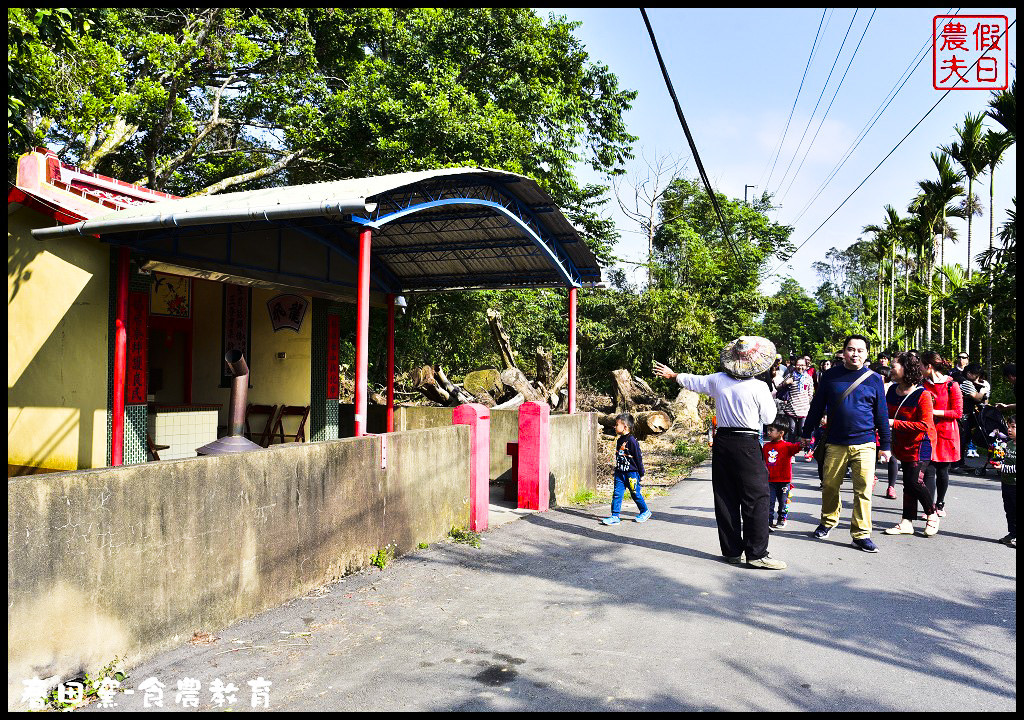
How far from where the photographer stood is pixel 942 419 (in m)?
7.83

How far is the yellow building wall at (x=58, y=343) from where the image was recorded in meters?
9.05

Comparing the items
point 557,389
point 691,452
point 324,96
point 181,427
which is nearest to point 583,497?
point 691,452

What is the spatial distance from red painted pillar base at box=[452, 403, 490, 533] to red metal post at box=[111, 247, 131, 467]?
4171mm

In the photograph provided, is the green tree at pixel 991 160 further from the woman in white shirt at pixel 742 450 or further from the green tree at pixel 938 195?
the woman in white shirt at pixel 742 450

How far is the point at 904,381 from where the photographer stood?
810 centimetres

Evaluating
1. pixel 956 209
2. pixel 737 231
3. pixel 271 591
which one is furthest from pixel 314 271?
pixel 737 231

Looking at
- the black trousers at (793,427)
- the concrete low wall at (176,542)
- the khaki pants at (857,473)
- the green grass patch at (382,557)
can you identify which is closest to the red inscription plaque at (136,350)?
the concrete low wall at (176,542)

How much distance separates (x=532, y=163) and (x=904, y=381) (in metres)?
12.1

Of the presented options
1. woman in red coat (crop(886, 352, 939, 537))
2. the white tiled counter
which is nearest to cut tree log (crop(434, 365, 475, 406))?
the white tiled counter

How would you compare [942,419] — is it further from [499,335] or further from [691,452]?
[499,335]

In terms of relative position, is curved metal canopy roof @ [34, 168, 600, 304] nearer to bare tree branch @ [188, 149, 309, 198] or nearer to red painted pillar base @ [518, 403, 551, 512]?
red painted pillar base @ [518, 403, 551, 512]

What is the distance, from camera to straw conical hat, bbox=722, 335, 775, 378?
6402mm

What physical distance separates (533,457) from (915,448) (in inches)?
165

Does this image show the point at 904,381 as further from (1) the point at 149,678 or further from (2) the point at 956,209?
(2) the point at 956,209
